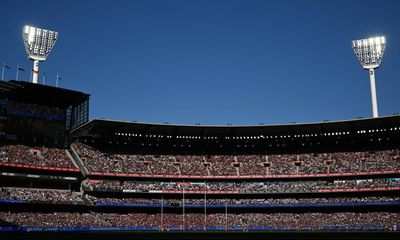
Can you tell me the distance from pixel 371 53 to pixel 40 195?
77.6 metres

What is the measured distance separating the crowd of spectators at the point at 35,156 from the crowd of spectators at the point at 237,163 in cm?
467

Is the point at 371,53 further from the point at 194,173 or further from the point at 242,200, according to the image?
the point at 194,173

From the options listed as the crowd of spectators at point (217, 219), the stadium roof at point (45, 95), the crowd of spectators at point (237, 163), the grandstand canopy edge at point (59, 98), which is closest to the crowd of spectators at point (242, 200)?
the crowd of spectators at point (217, 219)

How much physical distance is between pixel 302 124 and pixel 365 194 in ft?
63.8

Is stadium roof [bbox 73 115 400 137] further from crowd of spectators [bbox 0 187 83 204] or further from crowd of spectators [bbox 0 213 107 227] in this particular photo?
crowd of spectators [bbox 0 213 107 227]

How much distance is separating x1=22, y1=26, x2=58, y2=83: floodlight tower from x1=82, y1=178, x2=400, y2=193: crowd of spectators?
27.6m

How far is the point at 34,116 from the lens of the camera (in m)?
95.6

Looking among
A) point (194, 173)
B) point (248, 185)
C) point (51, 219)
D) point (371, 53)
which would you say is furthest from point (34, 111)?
point (371, 53)

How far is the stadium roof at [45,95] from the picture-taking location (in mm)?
90000

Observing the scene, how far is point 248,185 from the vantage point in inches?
3920

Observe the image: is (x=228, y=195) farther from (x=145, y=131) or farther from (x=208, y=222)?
(x=145, y=131)

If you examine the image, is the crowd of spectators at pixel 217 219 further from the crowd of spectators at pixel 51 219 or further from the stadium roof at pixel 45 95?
the stadium roof at pixel 45 95

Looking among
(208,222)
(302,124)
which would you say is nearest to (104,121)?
(208,222)

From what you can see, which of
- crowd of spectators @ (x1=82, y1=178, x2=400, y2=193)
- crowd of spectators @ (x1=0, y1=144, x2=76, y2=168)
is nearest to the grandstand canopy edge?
crowd of spectators @ (x1=0, y1=144, x2=76, y2=168)
